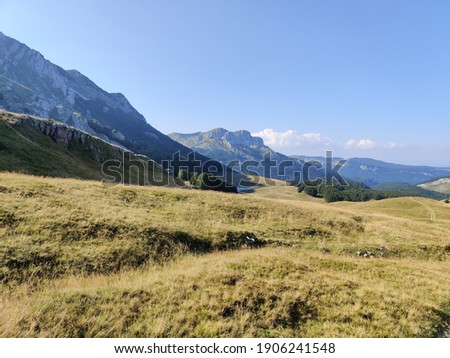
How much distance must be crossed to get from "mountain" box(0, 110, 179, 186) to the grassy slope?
26.0 m

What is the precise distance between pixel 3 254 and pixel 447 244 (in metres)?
38.7

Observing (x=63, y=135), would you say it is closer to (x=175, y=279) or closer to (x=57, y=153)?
(x=57, y=153)

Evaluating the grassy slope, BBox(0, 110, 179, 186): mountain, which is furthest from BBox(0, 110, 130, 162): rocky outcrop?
the grassy slope

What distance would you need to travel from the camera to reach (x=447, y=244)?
29781 mm

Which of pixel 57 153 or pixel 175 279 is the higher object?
pixel 57 153

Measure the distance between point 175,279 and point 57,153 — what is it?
57291 millimetres

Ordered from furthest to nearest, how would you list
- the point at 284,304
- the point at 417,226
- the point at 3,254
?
1. the point at 417,226
2. the point at 3,254
3. the point at 284,304

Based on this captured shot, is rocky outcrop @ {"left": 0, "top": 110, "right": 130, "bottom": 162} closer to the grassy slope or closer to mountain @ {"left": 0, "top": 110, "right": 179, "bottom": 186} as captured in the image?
mountain @ {"left": 0, "top": 110, "right": 179, "bottom": 186}

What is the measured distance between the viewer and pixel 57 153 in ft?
189

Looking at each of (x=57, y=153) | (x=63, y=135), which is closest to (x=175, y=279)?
(x=57, y=153)

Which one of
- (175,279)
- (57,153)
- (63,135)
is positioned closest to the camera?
(175,279)

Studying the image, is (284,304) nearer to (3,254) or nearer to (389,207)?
(3,254)

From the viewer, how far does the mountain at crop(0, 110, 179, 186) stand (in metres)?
43.8
